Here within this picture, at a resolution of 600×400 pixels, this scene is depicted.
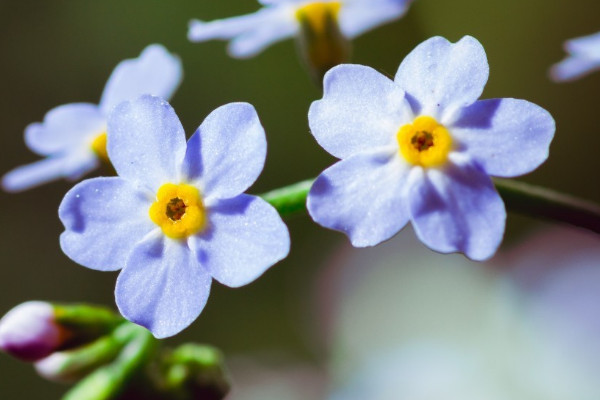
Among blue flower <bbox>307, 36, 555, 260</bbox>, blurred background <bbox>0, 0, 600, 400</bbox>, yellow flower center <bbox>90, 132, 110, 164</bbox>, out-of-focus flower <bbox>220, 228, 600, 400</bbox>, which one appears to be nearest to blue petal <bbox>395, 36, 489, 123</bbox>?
blue flower <bbox>307, 36, 555, 260</bbox>

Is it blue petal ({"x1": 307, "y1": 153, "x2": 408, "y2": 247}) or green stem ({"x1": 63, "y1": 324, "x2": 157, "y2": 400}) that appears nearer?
blue petal ({"x1": 307, "y1": 153, "x2": 408, "y2": 247})

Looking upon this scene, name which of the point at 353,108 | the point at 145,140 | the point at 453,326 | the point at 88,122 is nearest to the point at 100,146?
the point at 88,122

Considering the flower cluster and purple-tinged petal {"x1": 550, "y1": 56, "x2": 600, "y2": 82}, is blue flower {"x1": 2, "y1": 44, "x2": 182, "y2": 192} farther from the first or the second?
purple-tinged petal {"x1": 550, "y1": 56, "x2": 600, "y2": 82}

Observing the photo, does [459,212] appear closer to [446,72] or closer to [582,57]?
[446,72]

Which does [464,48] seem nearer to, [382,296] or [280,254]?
[280,254]

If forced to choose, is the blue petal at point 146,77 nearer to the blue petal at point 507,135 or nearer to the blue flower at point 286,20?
Result: the blue flower at point 286,20
